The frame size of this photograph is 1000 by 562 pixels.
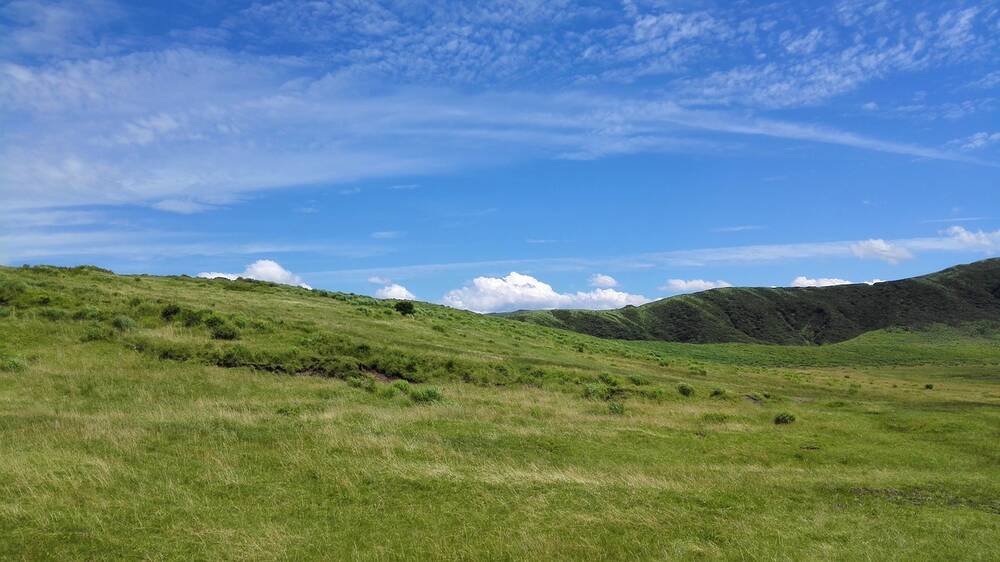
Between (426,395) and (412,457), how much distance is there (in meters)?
11.2

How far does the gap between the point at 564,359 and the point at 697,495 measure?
36.0 meters

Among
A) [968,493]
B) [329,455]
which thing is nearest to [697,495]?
[968,493]

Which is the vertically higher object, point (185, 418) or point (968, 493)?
point (185, 418)

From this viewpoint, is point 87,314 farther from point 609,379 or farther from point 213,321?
point 609,379

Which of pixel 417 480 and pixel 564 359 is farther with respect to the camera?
pixel 564 359

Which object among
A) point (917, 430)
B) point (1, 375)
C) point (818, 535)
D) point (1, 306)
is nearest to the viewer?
point (818, 535)

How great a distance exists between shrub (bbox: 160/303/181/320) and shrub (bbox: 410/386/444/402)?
69.9 feet

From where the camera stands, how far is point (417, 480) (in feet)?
48.7

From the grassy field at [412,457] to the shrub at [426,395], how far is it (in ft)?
0.56


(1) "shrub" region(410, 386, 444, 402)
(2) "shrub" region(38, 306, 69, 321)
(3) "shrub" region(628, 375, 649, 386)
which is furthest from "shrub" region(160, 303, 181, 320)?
(3) "shrub" region(628, 375, 649, 386)

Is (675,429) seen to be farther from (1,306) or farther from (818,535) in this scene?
(1,306)

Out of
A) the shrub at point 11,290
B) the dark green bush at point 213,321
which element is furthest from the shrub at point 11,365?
the shrub at point 11,290

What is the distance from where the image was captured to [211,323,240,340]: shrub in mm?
36938

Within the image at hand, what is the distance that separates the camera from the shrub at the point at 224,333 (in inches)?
1454
